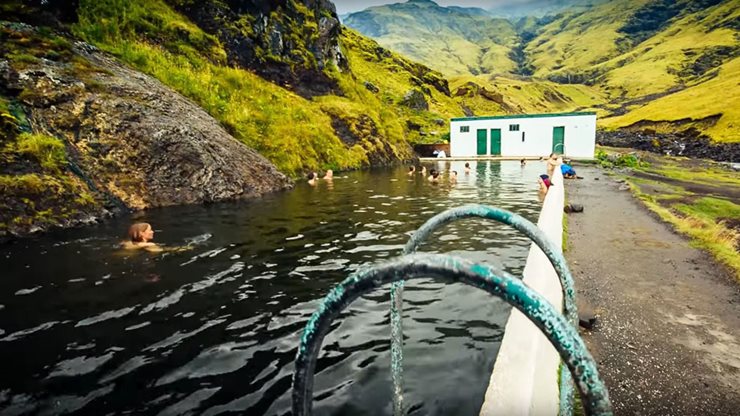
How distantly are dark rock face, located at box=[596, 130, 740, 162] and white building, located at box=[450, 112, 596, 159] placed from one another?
1318 cm

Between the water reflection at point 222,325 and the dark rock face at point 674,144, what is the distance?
156ft

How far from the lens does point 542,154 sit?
46250mm

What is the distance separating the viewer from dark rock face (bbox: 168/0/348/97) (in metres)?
30.4

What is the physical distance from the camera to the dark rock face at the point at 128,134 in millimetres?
13031

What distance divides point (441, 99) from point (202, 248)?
84.8 metres

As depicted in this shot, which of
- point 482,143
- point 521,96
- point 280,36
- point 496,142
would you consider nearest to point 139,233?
point 280,36

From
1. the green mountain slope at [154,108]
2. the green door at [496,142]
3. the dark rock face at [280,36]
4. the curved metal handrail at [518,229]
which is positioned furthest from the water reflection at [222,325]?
the green door at [496,142]

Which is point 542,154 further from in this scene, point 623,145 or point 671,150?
point 623,145

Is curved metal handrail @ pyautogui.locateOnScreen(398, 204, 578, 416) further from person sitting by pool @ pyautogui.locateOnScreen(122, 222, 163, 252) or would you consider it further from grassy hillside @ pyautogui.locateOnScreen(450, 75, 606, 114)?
grassy hillside @ pyautogui.locateOnScreen(450, 75, 606, 114)

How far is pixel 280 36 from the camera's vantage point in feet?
119

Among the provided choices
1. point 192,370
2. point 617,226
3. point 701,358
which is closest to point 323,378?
point 192,370

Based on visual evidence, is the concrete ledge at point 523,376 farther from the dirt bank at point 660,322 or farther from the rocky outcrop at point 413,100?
the rocky outcrop at point 413,100

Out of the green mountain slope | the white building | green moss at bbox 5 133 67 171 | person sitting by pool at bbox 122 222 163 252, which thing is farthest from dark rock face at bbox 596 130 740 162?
green moss at bbox 5 133 67 171

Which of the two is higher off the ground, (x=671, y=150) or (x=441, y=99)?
(x=441, y=99)
